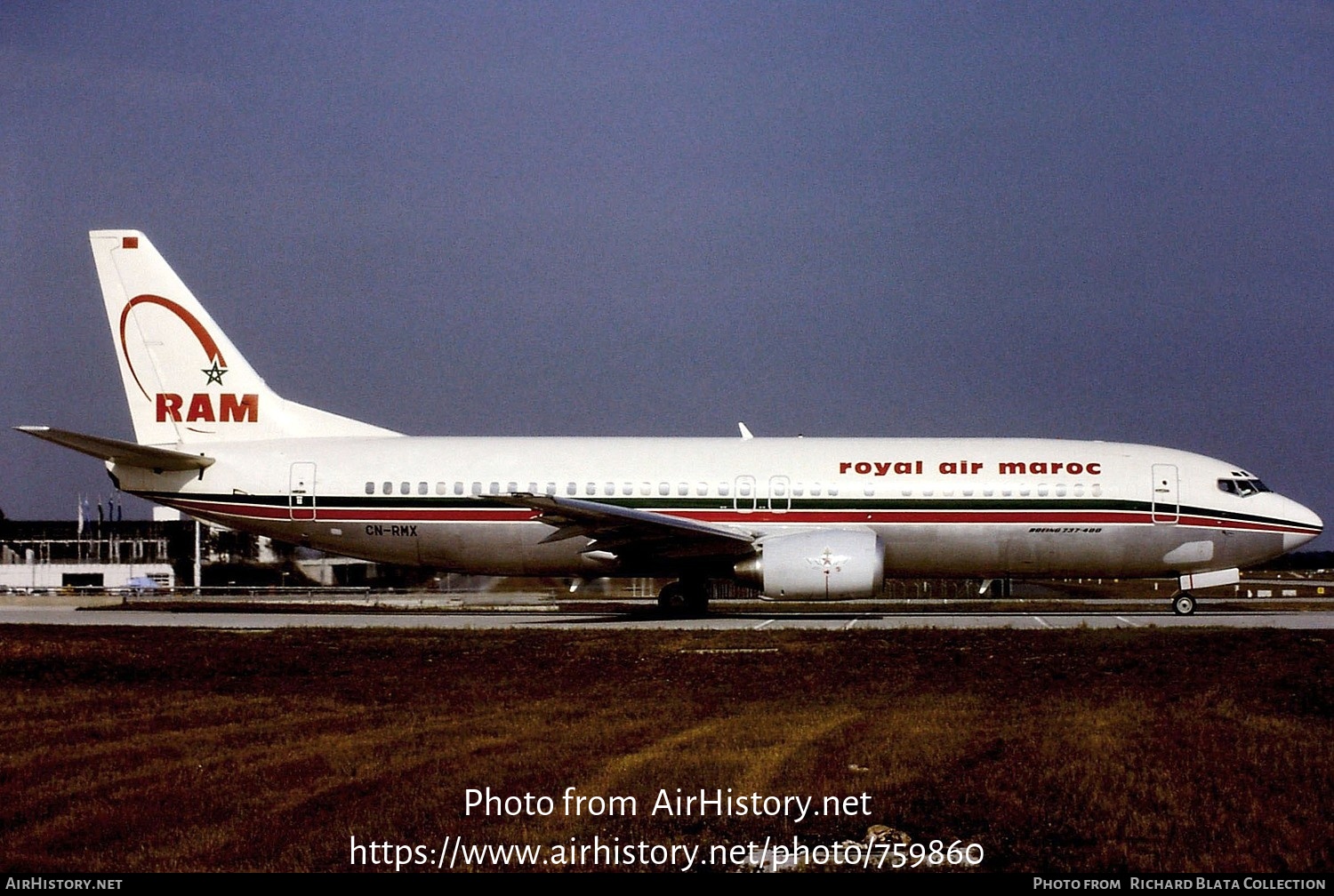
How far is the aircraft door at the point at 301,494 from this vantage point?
25.7 m

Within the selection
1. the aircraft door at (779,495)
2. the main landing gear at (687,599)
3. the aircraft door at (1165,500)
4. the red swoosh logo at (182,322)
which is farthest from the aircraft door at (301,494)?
the aircraft door at (1165,500)

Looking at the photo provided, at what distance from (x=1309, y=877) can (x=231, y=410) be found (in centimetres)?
2405

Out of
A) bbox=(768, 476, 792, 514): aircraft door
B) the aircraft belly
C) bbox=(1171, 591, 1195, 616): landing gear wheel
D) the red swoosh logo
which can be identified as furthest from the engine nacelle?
the red swoosh logo

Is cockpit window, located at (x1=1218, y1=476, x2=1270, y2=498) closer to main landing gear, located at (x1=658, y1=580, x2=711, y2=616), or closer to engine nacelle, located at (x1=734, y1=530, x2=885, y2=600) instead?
engine nacelle, located at (x1=734, y1=530, x2=885, y2=600)

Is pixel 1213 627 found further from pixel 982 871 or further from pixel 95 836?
pixel 95 836

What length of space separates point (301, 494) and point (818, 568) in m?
10.5

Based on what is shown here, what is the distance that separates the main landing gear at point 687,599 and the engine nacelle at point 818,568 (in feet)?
9.40

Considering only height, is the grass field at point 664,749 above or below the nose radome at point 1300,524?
below

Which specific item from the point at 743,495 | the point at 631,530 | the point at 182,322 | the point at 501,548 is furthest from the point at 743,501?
the point at 182,322

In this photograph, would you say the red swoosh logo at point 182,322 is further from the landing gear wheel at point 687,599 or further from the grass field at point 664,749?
the landing gear wheel at point 687,599

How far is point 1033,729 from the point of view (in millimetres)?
11227

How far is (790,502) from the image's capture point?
25.4 m

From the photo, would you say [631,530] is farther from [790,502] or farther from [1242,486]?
[1242,486]

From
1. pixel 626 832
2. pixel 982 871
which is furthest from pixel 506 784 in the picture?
pixel 982 871
